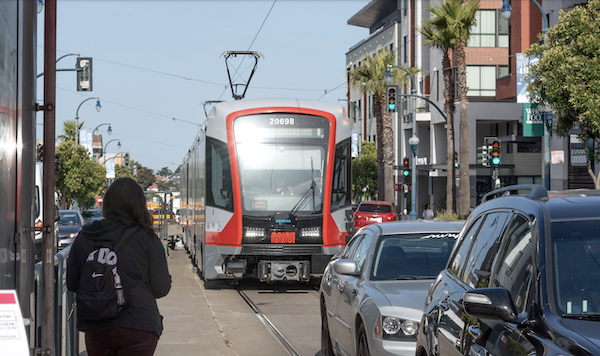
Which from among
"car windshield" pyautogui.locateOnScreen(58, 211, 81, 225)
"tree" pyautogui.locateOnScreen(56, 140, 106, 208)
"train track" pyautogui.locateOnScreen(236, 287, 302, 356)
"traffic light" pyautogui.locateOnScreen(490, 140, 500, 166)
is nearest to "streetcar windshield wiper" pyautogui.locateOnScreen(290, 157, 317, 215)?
"train track" pyautogui.locateOnScreen(236, 287, 302, 356)

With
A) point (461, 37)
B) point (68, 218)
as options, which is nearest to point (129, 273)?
point (68, 218)

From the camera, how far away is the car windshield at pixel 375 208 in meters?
39.2

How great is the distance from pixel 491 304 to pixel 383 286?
355cm

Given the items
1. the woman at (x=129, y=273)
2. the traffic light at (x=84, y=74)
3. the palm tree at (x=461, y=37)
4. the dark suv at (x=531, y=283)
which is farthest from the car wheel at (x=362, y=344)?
the palm tree at (x=461, y=37)

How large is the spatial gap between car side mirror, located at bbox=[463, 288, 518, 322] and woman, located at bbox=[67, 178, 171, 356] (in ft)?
6.15

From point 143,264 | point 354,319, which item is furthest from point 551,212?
point 354,319

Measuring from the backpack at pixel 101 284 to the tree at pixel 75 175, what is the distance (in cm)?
5609

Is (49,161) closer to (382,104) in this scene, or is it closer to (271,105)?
(271,105)

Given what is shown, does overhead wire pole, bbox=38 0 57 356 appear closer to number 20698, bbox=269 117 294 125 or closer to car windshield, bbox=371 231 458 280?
car windshield, bbox=371 231 458 280

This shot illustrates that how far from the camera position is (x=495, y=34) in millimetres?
52438

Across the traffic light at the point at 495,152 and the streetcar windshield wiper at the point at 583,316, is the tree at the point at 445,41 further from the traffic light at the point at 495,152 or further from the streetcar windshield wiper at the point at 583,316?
the streetcar windshield wiper at the point at 583,316

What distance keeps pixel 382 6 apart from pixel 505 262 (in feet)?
236

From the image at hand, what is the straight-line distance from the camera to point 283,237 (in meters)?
15.7

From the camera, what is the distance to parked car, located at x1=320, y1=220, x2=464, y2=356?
6.37 meters
